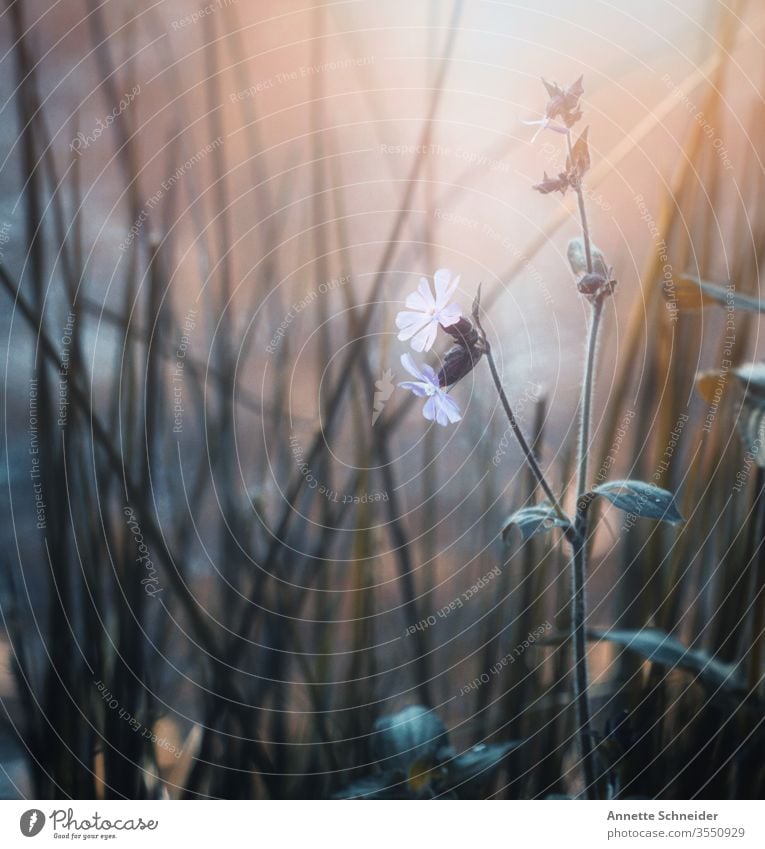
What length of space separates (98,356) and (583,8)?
1.55 feet

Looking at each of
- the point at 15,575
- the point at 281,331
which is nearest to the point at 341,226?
the point at 281,331

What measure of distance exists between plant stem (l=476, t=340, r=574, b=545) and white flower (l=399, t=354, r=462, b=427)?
4cm

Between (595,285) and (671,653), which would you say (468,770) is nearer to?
(671,653)

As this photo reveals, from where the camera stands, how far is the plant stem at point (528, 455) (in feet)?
1.82

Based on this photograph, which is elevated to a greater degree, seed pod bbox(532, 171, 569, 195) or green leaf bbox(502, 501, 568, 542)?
seed pod bbox(532, 171, 569, 195)

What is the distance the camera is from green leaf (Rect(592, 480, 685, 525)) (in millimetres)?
559

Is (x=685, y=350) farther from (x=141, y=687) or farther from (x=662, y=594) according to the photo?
(x=141, y=687)

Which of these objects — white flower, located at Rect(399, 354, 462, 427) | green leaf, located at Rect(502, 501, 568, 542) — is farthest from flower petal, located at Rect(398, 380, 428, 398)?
green leaf, located at Rect(502, 501, 568, 542)

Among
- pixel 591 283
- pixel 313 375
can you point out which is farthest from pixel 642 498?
pixel 313 375

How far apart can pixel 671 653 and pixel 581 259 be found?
32 cm

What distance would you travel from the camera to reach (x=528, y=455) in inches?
22.1

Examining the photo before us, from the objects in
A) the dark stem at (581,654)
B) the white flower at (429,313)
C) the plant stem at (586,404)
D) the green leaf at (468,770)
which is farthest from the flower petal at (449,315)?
the green leaf at (468,770)

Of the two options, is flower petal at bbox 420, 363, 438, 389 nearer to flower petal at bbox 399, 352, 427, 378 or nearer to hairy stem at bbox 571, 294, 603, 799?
flower petal at bbox 399, 352, 427, 378

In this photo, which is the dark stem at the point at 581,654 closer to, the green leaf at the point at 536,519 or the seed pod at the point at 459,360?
the green leaf at the point at 536,519
